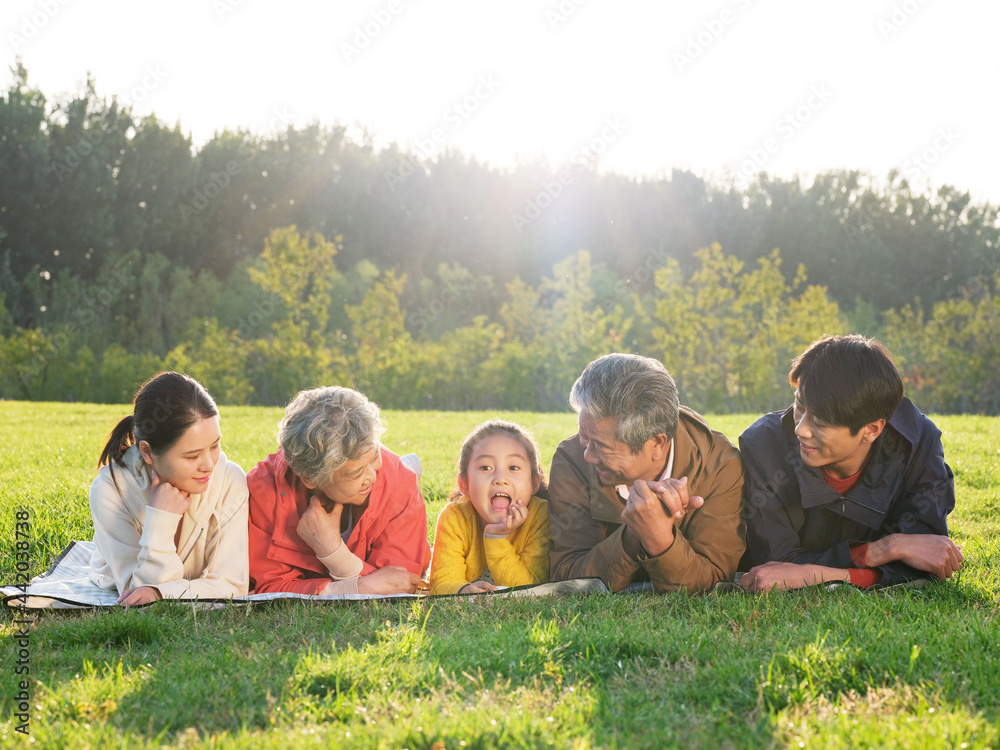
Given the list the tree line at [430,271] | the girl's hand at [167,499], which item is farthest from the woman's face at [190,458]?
the tree line at [430,271]

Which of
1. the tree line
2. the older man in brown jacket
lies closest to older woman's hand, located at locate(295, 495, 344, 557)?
the older man in brown jacket

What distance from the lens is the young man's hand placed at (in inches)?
137

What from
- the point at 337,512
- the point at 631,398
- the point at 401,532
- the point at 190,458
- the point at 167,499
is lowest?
the point at 401,532

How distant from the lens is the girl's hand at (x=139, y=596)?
3410 mm

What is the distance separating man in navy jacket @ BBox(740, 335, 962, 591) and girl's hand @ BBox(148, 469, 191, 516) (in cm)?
246

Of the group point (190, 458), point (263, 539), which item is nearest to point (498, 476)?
point (263, 539)

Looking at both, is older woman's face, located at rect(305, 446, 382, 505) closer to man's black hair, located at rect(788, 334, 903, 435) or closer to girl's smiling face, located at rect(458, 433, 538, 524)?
girl's smiling face, located at rect(458, 433, 538, 524)

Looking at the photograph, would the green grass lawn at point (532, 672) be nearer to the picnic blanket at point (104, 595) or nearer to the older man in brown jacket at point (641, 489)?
the picnic blanket at point (104, 595)

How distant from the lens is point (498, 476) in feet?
12.3

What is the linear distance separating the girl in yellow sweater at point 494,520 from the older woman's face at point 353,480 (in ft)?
1.51

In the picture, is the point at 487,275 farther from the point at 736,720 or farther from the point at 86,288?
the point at 736,720

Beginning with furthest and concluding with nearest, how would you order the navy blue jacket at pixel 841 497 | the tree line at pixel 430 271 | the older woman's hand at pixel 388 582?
1. the tree line at pixel 430 271
2. the older woman's hand at pixel 388 582
3. the navy blue jacket at pixel 841 497

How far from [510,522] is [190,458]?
141cm

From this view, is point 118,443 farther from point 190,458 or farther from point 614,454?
point 614,454
